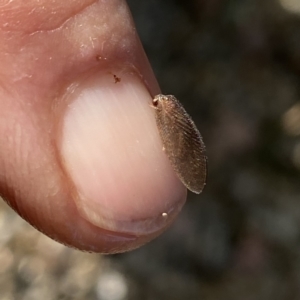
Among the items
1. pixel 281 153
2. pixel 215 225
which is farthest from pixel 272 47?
pixel 215 225

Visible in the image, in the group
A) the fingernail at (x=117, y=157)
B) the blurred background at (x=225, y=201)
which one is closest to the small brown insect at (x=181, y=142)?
the fingernail at (x=117, y=157)

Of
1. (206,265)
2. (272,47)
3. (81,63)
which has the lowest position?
(206,265)

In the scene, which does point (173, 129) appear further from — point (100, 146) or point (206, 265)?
point (206, 265)

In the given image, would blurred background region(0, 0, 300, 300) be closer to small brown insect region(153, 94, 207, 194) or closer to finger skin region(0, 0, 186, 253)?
small brown insect region(153, 94, 207, 194)

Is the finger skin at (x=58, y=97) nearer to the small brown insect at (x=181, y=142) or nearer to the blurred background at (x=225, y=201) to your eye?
the small brown insect at (x=181, y=142)

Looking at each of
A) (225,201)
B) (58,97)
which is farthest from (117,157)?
(225,201)

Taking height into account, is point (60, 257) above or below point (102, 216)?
below
